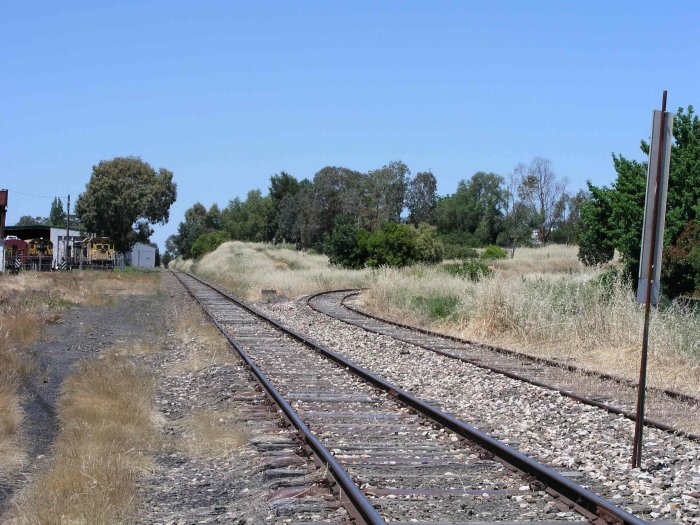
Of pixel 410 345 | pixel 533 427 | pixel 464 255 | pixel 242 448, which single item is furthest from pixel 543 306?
pixel 464 255

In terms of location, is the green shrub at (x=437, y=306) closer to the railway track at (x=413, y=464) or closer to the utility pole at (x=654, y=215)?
the railway track at (x=413, y=464)

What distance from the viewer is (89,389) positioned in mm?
11109

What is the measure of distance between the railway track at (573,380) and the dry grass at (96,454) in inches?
210

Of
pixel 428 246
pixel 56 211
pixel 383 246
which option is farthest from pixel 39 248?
pixel 56 211

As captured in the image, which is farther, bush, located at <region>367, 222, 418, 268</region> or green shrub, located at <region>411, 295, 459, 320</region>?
bush, located at <region>367, 222, 418, 268</region>

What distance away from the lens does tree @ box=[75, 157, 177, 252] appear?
84.2 metres

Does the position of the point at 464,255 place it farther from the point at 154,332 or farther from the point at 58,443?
the point at 58,443

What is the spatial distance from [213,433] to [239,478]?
1631mm

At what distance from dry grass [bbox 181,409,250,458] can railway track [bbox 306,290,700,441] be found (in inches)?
171

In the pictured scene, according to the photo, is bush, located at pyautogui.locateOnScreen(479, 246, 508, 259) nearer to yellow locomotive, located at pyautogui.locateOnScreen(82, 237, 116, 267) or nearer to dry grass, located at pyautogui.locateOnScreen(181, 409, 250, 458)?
yellow locomotive, located at pyautogui.locateOnScreen(82, 237, 116, 267)

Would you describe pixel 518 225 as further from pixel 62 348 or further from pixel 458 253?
pixel 62 348

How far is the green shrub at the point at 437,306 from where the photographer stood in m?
23.3

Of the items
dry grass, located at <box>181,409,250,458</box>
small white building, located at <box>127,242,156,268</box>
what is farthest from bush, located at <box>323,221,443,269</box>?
dry grass, located at <box>181,409,250,458</box>

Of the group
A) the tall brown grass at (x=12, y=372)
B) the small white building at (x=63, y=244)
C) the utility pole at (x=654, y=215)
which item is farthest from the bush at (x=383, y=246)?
the utility pole at (x=654, y=215)
